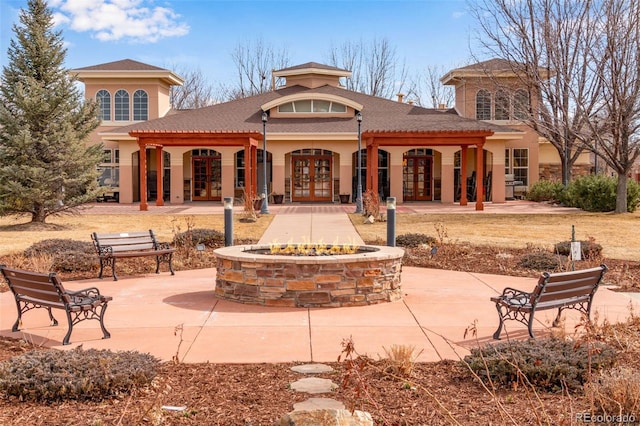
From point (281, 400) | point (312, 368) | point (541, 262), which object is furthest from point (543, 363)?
point (541, 262)

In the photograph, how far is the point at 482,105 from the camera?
36406 mm

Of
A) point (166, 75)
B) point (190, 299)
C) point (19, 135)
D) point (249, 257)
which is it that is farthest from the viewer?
point (166, 75)

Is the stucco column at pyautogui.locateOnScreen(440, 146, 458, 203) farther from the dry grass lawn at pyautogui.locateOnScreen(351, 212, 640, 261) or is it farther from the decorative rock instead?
the decorative rock

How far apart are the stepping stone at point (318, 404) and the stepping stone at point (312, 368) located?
36.0 inches

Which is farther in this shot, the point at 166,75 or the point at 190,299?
the point at 166,75

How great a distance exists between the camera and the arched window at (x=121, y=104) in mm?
36375

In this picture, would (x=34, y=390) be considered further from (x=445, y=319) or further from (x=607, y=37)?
(x=607, y=37)

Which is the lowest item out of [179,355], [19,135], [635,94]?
[179,355]

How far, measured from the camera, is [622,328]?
7145 millimetres

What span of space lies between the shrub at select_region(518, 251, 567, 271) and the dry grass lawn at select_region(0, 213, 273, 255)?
820 cm

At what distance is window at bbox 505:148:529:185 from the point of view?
3566cm

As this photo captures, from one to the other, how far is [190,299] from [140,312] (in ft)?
3.31

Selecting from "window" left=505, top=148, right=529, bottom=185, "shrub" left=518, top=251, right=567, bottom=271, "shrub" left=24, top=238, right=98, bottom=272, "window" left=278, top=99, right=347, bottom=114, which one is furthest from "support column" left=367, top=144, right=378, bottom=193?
"shrub" left=24, top=238, right=98, bottom=272

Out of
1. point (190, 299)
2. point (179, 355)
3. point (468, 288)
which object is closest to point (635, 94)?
point (468, 288)
